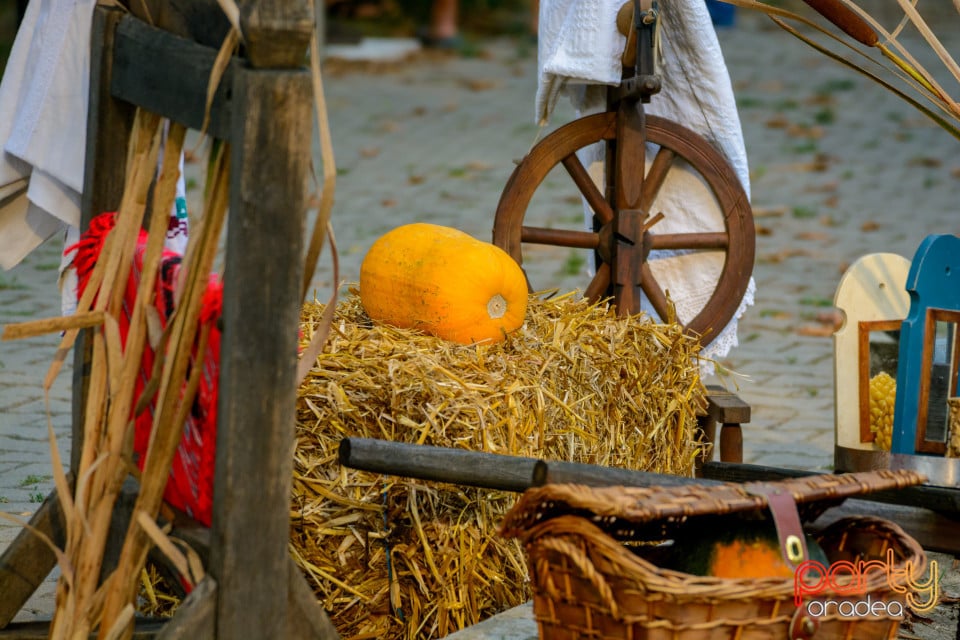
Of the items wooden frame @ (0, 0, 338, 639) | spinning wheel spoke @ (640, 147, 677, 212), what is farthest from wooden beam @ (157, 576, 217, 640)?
spinning wheel spoke @ (640, 147, 677, 212)

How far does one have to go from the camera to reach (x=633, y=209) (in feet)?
10.4

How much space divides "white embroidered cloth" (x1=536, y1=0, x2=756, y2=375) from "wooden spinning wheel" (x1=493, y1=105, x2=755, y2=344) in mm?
44

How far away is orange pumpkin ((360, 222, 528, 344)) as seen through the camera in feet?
8.81

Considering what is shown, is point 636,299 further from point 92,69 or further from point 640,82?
point 92,69

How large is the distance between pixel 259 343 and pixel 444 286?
1.01 meters

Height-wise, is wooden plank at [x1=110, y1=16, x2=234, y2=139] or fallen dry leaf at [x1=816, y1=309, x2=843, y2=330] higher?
wooden plank at [x1=110, y1=16, x2=234, y2=139]

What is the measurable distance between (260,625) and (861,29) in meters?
1.83

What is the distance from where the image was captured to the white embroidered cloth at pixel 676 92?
3117mm

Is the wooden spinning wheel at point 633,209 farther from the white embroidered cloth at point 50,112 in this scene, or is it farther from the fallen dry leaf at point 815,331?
the fallen dry leaf at point 815,331

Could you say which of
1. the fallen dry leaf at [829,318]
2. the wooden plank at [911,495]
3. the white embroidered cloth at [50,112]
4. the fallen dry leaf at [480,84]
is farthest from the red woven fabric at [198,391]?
the fallen dry leaf at [480,84]

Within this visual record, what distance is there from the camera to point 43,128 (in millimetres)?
2473

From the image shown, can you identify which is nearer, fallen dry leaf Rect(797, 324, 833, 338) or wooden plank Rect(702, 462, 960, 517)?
wooden plank Rect(702, 462, 960, 517)

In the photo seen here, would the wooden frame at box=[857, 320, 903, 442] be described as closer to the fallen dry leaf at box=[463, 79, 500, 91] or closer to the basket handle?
the basket handle

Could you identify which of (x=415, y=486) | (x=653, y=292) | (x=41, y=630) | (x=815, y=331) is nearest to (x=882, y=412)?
(x=653, y=292)
